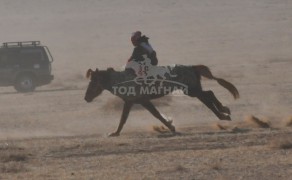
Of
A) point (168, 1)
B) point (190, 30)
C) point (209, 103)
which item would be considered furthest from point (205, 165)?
point (168, 1)

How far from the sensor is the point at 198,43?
224 ft

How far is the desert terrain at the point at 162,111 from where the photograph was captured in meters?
13.6

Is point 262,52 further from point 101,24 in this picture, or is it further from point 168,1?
point 168,1

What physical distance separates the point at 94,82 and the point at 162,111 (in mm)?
8138

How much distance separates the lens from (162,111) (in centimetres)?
2744

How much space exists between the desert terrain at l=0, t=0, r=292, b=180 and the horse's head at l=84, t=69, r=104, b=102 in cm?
87

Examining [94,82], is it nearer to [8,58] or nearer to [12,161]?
[12,161]

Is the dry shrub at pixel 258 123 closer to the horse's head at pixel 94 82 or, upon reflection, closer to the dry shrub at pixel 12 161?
the horse's head at pixel 94 82

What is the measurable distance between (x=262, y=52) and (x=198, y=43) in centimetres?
927

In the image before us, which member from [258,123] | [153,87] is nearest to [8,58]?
[153,87]

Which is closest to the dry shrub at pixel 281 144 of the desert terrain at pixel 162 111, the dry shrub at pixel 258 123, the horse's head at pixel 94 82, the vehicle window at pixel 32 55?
the desert terrain at pixel 162 111

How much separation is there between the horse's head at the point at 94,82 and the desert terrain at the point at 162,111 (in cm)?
87

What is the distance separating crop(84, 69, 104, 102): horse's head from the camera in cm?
1927

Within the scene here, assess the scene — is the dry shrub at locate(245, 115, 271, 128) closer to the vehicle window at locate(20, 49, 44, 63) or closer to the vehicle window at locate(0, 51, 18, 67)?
the vehicle window at locate(20, 49, 44, 63)
